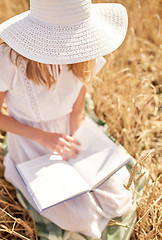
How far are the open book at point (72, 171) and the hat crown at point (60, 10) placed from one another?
58 cm

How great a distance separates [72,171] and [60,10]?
0.64m

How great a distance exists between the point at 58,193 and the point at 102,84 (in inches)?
35.1

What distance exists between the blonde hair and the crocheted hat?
0.44 ft

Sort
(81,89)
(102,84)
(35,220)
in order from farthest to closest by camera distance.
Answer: (102,84) → (81,89) → (35,220)

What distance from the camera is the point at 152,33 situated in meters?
2.17

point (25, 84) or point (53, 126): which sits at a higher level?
point (25, 84)

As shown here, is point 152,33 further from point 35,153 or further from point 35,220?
point 35,220

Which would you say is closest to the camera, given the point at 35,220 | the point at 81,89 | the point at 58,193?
the point at 58,193

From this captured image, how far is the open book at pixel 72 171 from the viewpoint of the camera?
0.97 meters

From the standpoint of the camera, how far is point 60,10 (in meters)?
0.74

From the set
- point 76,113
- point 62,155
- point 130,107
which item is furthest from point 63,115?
point 130,107

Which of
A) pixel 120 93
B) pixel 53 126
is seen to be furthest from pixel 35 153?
pixel 120 93

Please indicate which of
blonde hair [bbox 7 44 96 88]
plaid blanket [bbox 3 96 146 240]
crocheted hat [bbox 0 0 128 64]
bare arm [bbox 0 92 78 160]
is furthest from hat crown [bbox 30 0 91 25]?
plaid blanket [bbox 3 96 146 240]

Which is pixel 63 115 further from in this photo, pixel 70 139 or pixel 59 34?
pixel 59 34
